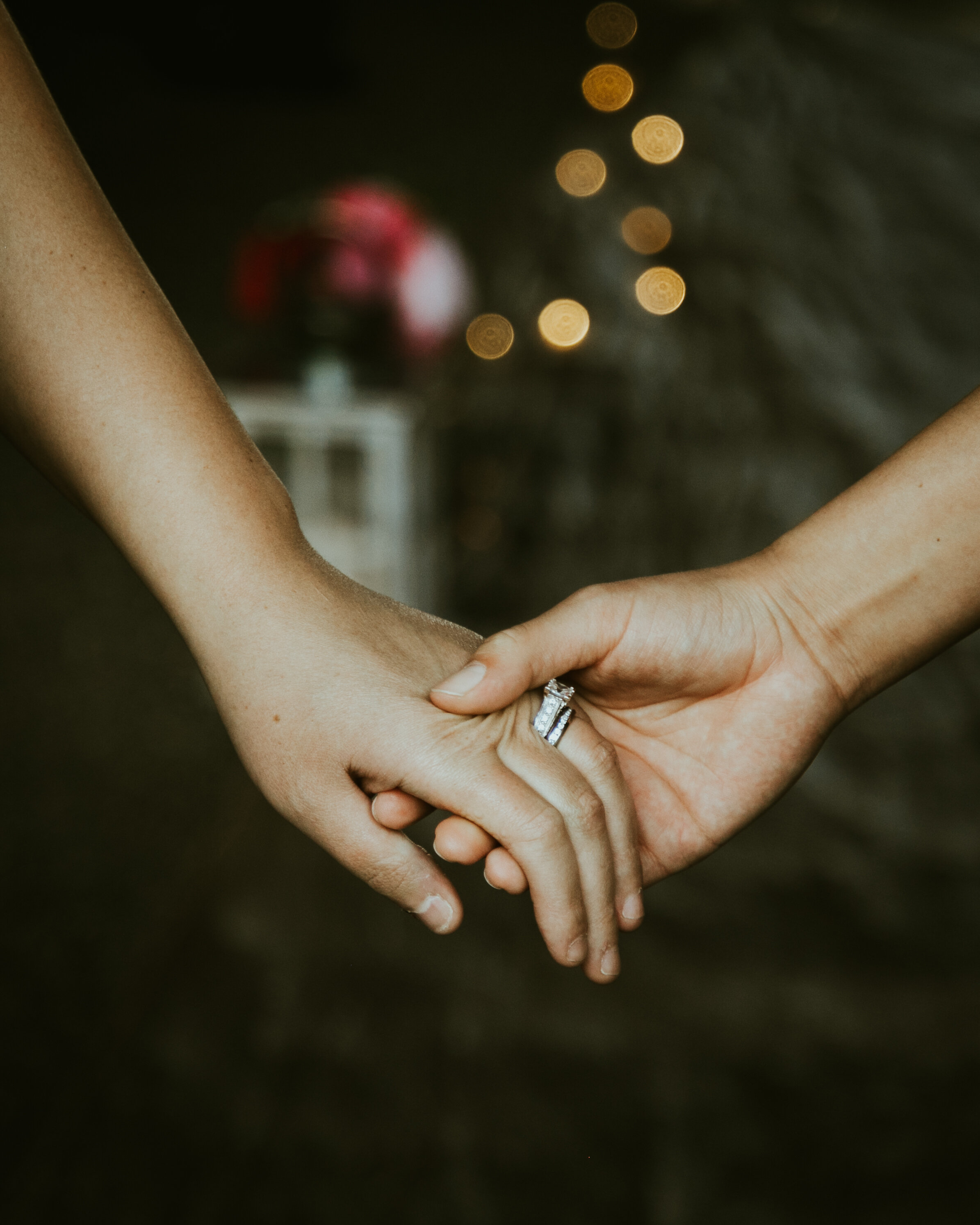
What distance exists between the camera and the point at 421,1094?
40.8 inches

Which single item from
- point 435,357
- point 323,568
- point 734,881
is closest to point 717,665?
point 323,568

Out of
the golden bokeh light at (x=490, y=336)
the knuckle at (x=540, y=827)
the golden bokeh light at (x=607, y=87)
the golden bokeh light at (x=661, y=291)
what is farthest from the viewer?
the golden bokeh light at (x=607, y=87)

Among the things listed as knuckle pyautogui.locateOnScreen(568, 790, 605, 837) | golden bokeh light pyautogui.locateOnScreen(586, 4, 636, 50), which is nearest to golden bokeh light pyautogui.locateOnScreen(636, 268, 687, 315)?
golden bokeh light pyautogui.locateOnScreen(586, 4, 636, 50)

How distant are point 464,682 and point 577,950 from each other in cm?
20

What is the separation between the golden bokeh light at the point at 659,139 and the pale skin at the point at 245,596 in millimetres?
2062

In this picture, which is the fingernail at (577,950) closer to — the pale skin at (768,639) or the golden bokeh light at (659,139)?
the pale skin at (768,639)

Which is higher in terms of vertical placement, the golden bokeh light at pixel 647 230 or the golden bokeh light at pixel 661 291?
the golden bokeh light at pixel 647 230

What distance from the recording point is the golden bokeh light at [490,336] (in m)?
2.34

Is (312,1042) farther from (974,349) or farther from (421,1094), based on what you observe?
(974,349)

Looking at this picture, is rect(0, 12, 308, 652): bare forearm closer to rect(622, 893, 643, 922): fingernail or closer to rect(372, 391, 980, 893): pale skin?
rect(372, 391, 980, 893): pale skin

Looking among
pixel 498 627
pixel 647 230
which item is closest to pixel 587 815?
pixel 498 627

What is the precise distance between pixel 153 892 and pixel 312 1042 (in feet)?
1.34

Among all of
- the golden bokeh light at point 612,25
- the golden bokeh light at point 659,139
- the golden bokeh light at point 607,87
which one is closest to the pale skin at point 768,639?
the golden bokeh light at point 659,139

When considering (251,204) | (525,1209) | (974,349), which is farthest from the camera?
(251,204)
